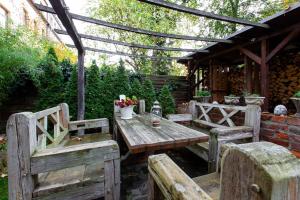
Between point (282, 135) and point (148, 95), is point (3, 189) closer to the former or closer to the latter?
point (282, 135)

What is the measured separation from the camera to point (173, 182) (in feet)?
2.44

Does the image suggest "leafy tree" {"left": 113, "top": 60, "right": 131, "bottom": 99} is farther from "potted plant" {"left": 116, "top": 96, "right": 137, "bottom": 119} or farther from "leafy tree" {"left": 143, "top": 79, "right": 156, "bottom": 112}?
"potted plant" {"left": 116, "top": 96, "right": 137, "bottom": 119}

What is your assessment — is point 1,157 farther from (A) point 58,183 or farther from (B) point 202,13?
(B) point 202,13

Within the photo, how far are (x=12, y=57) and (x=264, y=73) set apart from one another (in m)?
5.41

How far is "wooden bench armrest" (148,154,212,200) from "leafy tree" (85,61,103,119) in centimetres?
442

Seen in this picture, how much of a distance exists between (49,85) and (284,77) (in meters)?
6.68

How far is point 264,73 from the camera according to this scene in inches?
160

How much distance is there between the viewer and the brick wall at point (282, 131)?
2310mm

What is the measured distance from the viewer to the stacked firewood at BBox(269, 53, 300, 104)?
5.06m

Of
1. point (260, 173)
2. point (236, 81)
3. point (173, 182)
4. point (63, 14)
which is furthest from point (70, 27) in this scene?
point (236, 81)

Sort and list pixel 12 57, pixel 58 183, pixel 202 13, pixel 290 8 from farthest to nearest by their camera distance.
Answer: pixel 12 57 → pixel 290 8 → pixel 202 13 → pixel 58 183

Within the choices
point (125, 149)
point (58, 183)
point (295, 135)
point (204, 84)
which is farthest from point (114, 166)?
point (204, 84)

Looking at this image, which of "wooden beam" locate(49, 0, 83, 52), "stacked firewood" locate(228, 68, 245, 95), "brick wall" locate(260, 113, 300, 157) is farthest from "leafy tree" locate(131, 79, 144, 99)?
"brick wall" locate(260, 113, 300, 157)

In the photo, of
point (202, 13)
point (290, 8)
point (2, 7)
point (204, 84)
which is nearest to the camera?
point (202, 13)
